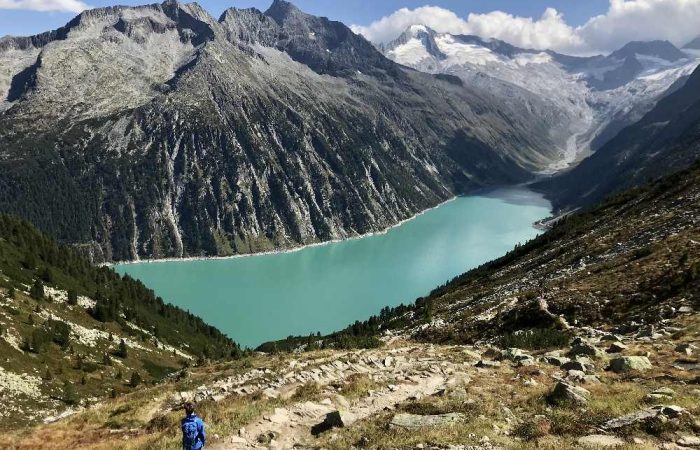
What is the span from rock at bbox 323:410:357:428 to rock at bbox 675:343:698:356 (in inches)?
682

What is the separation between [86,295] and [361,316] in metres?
82.6

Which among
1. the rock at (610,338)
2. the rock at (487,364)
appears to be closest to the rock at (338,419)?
the rock at (487,364)

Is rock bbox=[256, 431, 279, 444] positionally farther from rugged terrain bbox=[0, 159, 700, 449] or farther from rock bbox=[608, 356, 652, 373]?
rock bbox=[608, 356, 652, 373]

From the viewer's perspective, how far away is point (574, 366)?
2686 cm

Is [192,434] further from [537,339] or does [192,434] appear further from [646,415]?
[537,339]

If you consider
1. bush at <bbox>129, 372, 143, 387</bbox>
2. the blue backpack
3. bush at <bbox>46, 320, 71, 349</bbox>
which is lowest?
the blue backpack

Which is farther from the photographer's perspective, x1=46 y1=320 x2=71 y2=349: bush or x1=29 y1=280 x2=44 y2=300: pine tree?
Result: x1=29 y1=280 x2=44 y2=300: pine tree

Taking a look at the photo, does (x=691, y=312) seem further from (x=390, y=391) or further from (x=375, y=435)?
(x=375, y=435)

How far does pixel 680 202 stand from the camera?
214ft

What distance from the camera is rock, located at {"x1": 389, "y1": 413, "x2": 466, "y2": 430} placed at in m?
20.3

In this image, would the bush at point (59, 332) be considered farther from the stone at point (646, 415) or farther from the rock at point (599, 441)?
the stone at point (646, 415)

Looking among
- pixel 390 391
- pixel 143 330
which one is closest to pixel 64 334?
pixel 143 330

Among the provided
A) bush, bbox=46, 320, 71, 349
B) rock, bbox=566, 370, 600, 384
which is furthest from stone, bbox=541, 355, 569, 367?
bush, bbox=46, 320, 71, 349

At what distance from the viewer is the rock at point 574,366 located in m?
26.4
